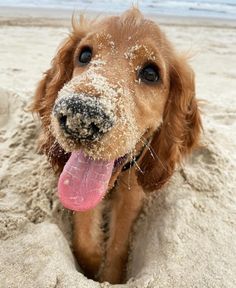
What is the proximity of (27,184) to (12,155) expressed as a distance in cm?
37

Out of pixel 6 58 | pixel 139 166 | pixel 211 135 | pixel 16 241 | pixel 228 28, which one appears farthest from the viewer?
pixel 228 28

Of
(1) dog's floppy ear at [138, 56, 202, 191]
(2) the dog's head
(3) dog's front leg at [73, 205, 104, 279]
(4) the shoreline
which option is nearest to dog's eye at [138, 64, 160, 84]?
(2) the dog's head

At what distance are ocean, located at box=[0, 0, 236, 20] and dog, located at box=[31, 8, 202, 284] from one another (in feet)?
28.5

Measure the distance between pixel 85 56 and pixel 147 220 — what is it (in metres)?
1.05

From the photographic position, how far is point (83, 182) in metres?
2.35

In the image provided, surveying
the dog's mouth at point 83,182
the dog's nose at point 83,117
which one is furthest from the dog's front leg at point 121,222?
the dog's nose at point 83,117

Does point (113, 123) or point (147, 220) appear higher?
point (113, 123)

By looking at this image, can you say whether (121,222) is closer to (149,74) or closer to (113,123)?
(149,74)

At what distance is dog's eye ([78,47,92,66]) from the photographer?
8.79 feet

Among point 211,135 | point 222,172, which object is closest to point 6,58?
point 211,135

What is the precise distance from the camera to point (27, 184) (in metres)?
3.02

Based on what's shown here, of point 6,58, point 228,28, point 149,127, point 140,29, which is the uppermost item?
point 140,29

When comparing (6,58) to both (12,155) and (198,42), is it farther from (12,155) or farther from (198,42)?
(198,42)

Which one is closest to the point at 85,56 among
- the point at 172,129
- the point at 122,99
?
the point at 122,99
